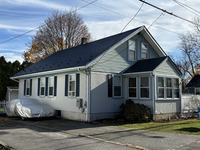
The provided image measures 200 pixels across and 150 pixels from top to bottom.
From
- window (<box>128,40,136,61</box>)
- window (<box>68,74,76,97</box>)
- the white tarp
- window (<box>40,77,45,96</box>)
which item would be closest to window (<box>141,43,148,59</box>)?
window (<box>128,40,136,61</box>)

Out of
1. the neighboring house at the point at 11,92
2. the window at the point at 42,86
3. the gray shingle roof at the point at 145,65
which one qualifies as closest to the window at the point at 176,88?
the gray shingle roof at the point at 145,65

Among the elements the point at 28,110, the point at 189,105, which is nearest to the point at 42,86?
the point at 28,110

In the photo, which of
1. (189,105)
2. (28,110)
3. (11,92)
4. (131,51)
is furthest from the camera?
(11,92)

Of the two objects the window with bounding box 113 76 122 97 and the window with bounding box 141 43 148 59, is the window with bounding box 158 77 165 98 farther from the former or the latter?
the window with bounding box 141 43 148 59

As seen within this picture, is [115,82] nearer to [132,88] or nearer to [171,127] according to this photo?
[132,88]

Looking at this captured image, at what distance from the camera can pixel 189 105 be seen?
16859 mm

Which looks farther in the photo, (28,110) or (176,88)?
(176,88)

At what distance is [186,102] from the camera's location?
16641mm

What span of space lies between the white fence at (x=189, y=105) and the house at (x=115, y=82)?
81 cm

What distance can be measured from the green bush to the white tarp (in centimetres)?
548

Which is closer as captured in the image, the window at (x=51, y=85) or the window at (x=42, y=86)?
the window at (x=51, y=85)

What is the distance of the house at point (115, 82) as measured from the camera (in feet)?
45.3

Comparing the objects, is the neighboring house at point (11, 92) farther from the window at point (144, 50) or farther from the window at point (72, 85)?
the window at point (144, 50)

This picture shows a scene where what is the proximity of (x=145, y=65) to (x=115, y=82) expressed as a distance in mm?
2451
